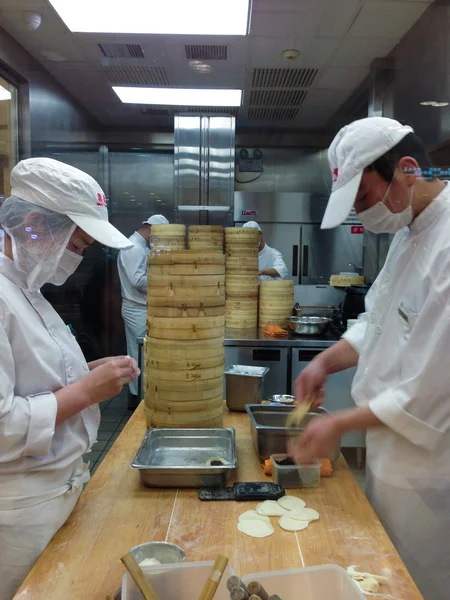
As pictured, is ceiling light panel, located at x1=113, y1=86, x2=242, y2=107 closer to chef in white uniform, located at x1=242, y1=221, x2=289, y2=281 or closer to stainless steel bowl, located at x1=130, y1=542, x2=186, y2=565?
chef in white uniform, located at x1=242, y1=221, x2=289, y2=281

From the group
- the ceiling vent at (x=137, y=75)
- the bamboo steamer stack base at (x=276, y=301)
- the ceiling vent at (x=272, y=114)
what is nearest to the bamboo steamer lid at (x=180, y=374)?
the bamboo steamer stack base at (x=276, y=301)

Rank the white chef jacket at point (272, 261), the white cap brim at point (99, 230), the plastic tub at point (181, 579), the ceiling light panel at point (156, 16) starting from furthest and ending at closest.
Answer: the white chef jacket at point (272, 261) → the ceiling light panel at point (156, 16) → the white cap brim at point (99, 230) → the plastic tub at point (181, 579)

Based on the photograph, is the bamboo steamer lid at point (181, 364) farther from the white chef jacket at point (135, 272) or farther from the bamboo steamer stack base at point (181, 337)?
the white chef jacket at point (135, 272)

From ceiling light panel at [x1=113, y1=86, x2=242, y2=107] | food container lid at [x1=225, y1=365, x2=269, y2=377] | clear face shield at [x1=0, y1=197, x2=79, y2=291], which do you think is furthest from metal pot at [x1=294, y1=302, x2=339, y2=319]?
clear face shield at [x1=0, y1=197, x2=79, y2=291]

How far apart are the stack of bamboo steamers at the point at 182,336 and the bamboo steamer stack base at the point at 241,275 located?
1.85 metres

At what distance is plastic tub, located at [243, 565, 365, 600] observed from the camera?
853 mm

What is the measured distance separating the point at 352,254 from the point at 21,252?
13.2ft

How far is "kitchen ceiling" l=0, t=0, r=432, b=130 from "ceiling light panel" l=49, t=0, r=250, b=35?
79 mm

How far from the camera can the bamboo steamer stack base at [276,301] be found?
11.8ft

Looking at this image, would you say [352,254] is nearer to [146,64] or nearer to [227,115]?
[227,115]

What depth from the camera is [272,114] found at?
4.71 metres

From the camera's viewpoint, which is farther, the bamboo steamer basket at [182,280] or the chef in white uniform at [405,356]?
the bamboo steamer basket at [182,280]

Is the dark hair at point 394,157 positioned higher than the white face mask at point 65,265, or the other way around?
the dark hair at point 394,157

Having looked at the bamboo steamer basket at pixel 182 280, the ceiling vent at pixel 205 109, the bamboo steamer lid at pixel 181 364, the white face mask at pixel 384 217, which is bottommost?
the bamboo steamer lid at pixel 181 364
